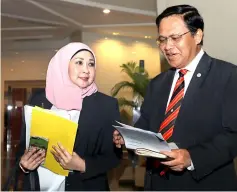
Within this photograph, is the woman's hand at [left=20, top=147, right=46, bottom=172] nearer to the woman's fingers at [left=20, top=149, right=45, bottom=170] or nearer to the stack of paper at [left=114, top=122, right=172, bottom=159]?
the woman's fingers at [left=20, top=149, right=45, bottom=170]

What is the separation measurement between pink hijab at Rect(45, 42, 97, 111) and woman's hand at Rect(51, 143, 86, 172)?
251 millimetres

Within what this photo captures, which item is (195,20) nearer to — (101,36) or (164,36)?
(164,36)

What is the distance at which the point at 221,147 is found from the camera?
1.29 metres

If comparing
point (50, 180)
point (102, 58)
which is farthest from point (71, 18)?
point (50, 180)

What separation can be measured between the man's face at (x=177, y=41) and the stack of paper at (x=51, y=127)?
54cm

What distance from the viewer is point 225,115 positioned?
4.34 feet

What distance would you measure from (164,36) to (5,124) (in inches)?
277

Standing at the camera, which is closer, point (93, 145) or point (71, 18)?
point (93, 145)

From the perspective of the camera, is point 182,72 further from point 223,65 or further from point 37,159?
point 37,159

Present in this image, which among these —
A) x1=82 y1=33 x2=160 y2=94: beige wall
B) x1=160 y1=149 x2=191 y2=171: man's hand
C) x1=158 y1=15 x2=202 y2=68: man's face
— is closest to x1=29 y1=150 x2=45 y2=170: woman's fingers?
x1=160 y1=149 x2=191 y2=171: man's hand

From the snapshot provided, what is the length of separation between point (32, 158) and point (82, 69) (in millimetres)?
480

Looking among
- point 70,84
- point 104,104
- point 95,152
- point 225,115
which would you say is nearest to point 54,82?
point 70,84

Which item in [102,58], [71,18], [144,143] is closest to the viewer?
[144,143]

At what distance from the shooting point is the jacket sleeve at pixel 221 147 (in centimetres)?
128
